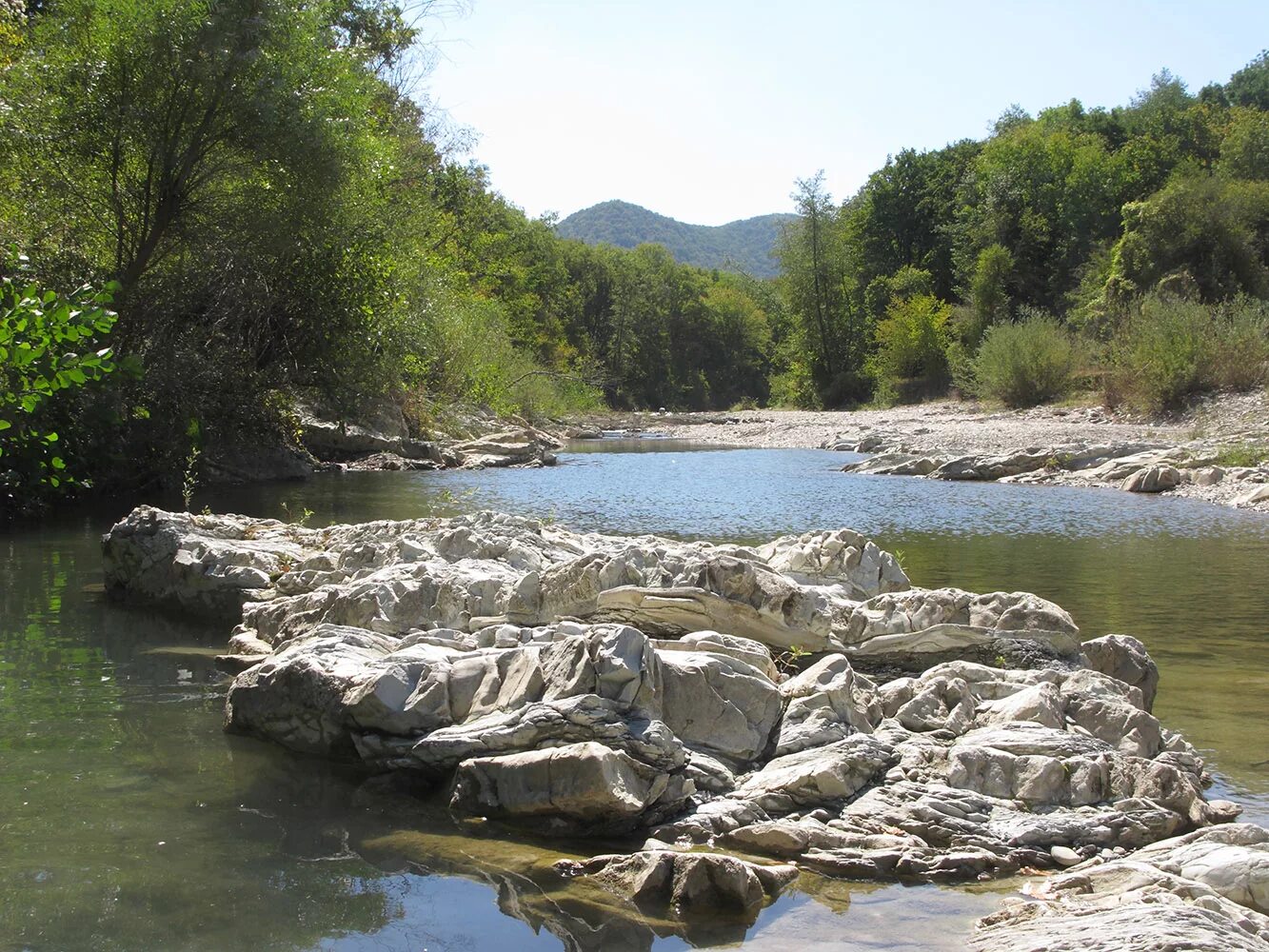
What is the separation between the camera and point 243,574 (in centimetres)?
978

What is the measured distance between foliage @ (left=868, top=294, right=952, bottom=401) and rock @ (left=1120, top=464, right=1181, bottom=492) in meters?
31.6

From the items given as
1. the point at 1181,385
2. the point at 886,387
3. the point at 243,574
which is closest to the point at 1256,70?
the point at 886,387

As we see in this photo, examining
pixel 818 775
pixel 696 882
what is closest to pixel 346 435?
pixel 818 775

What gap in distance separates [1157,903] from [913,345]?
169 feet

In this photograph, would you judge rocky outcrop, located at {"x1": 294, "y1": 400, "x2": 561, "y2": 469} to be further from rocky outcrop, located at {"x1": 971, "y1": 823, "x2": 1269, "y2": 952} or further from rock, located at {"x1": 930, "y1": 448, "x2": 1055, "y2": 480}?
rocky outcrop, located at {"x1": 971, "y1": 823, "x2": 1269, "y2": 952}

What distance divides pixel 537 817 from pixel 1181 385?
90.8 ft

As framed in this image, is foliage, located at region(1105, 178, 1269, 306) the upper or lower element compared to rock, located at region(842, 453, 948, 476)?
upper

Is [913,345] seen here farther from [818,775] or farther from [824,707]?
[818,775]

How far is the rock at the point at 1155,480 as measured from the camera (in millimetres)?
20969

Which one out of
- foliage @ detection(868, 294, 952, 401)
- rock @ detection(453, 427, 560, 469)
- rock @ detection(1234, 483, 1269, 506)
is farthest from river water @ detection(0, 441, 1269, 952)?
foliage @ detection(868, 294, 952, 401)

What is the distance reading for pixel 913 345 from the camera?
53375mm

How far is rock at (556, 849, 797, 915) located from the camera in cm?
421

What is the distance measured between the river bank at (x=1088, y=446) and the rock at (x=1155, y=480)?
0.06 ft

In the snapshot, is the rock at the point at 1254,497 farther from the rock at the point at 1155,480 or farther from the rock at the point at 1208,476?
the rock at the point at 1155,480
